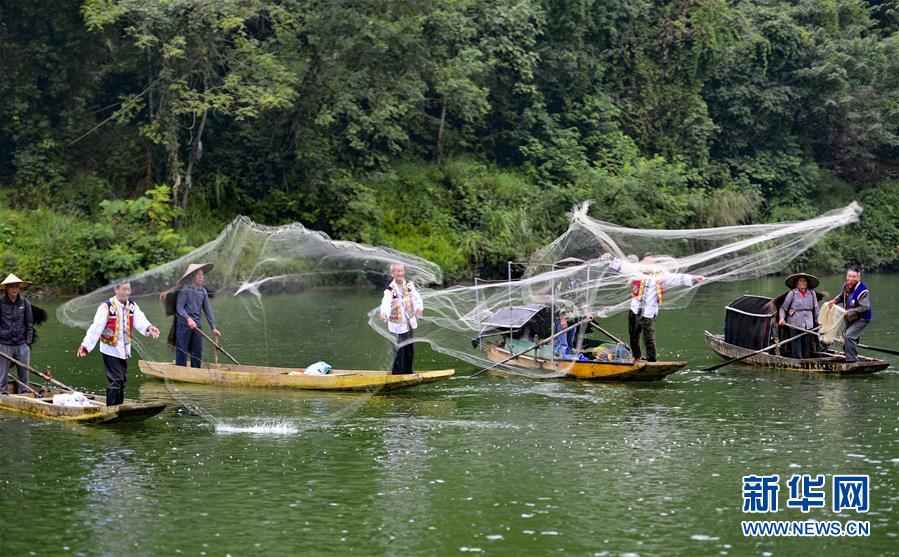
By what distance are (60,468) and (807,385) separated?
11129 millimetres

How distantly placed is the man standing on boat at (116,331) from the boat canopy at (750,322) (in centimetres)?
1061

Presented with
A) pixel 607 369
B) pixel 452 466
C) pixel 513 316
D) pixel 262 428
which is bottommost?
pixel 452 466

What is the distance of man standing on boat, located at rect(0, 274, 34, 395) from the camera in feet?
57.4

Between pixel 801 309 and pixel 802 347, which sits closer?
pixel 801 309

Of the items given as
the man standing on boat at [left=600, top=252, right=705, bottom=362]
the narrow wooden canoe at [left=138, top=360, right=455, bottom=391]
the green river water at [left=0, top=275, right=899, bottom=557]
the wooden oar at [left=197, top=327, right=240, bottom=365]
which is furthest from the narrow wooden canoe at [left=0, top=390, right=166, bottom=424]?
the man standing on boat at [left=600, top=252, right=705, bottom=362]

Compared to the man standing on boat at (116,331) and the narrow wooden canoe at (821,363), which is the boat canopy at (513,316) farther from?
the man standing on boat at (116,331)

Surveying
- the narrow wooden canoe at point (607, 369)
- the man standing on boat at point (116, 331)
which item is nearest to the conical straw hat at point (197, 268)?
the man standing on boat at point (116, 331)

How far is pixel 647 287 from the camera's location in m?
20.6

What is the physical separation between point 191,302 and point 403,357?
3.20 metres

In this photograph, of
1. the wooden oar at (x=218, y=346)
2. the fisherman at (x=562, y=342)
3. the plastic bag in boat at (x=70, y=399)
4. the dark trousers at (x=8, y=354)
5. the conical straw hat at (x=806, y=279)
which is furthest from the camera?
the conical straw hat at (x=806, y=279)

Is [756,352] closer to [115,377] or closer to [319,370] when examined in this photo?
[319,370]

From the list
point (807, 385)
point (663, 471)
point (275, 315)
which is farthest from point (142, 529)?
point (807, 385)

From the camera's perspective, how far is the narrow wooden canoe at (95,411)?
16.3 m

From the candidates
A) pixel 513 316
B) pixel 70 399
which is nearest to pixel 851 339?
pixel 513 316
